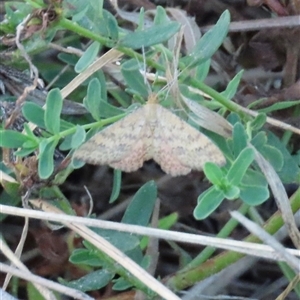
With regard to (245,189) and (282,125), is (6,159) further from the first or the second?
(282,125)

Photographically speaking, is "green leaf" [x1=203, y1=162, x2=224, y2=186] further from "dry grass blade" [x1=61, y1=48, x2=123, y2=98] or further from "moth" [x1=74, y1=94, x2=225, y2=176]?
"dry grass blade" [x1=61, y1=48, x2=123, y2=98]

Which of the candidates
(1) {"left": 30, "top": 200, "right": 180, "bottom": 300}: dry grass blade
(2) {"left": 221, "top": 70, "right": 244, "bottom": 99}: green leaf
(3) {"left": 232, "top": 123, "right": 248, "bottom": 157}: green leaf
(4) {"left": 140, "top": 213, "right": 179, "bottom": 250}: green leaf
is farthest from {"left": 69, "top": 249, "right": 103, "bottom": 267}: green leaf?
(2) {"left": 221, "top": 70, "right": 244, "bottom": 99}: green leaf

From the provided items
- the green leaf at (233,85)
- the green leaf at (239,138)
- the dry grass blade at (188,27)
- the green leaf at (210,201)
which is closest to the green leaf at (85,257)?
the green leaf at (210,201)

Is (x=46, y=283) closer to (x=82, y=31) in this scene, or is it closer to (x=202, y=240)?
(x=202, y=240)

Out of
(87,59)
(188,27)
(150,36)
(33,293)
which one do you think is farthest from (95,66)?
(33,293)

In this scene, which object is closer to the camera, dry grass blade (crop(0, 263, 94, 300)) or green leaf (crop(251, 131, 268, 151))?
dry grass blade (crop(0, 263, 94, 300))

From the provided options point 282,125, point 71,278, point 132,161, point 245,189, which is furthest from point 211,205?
point 71,278
